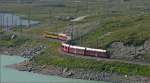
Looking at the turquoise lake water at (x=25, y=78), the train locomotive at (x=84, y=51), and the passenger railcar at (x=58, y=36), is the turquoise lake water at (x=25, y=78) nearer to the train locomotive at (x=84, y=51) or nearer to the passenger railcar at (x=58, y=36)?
the train locomotive at (x=84, y=51)

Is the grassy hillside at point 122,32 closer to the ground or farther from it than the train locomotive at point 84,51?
farther from it

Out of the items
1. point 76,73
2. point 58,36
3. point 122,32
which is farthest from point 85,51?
point 58,36

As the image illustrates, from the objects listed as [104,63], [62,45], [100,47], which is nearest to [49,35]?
[62,45]

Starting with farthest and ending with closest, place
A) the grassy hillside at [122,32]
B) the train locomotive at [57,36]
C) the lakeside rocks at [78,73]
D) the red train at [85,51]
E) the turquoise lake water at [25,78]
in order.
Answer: the train locomotive at [57,36] → the grassy hillside at [122,32] → the red train at [85,51] → the turquoise lake water at [25,78] → the lakeside rocks at [78,73]

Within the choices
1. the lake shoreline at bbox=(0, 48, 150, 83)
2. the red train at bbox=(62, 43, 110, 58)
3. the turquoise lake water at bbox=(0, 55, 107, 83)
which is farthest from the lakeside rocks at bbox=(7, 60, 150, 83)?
the red train at bbox=(62, 43, 110, 58)

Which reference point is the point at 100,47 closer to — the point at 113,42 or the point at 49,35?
the point at 113,42

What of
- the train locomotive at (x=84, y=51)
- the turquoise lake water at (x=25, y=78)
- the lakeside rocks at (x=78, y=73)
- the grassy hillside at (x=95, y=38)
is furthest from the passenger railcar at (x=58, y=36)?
the turquoise lake water at (x=25, y=78)
